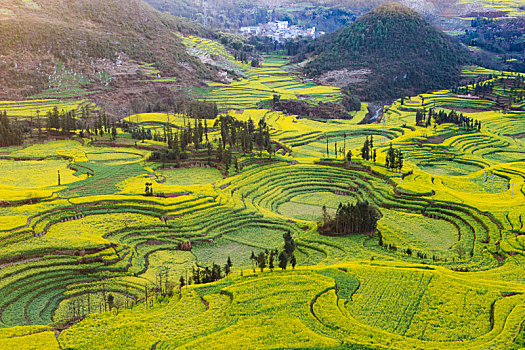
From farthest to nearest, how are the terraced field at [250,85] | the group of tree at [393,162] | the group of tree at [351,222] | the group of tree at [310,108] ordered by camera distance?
the terraced field at [250,85] < the group of tree at [310,108] < the group of tree at [393,162] < the group of tree at [351,222]

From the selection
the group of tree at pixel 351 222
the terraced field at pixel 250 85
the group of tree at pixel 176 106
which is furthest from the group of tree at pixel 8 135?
the group of tree at pixel 351 222

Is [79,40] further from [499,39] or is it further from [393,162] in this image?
[499,39]

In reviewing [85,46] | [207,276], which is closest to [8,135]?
[85,46]

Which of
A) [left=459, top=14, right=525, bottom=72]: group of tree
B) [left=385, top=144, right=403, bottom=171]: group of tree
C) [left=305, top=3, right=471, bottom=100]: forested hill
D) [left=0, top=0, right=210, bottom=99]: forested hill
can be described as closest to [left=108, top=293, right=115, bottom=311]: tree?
[left=385, top=144, right=403, bottom=171]: group of tree

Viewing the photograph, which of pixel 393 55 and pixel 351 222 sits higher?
pixel 393 55

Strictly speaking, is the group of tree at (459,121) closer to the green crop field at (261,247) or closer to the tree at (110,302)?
the green crop field at (261,247)

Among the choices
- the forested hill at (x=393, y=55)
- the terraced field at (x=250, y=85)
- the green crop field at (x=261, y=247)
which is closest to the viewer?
the green crop field at (x=261, y=247)
